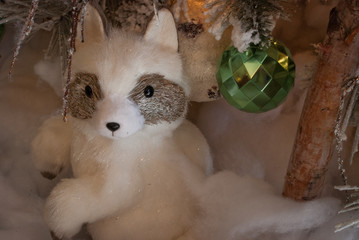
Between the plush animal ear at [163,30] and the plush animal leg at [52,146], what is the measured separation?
9.1 inches

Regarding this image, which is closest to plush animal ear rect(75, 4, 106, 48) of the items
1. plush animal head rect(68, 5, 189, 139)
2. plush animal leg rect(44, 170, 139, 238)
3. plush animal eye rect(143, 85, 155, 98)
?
plush animal head rect(68, 5, 189, 139)

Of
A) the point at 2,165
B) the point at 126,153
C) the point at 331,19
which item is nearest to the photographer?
the point at 331,19

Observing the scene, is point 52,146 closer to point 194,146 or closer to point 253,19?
point 194,146

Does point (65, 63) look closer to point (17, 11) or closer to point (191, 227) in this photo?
point (17, 11)

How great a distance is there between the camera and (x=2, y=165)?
0.78m

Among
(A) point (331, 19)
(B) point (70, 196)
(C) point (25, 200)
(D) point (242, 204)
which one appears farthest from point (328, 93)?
(C) point (25, 200)

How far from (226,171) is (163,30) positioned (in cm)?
26

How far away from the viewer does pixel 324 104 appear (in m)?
0.56

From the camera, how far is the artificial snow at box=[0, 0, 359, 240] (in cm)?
61

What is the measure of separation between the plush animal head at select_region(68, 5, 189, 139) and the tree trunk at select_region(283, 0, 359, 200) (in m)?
0.19

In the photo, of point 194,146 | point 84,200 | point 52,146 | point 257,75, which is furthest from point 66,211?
point 257,75

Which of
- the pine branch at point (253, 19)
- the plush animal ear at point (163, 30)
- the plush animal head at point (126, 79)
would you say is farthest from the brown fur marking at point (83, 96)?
the pine branch at point (253, 19)

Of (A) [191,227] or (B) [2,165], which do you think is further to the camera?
(B) [2,165]

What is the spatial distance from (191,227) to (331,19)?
0.37 metres
